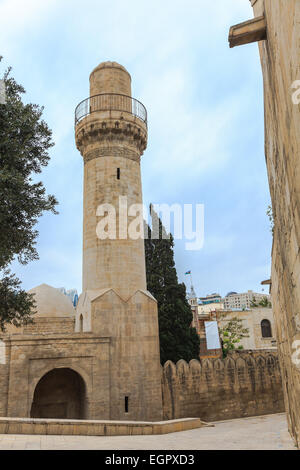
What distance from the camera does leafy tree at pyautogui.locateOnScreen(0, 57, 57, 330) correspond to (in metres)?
8.10

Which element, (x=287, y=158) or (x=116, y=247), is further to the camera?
(x=116, y=247)

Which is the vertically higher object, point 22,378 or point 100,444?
point 22,378

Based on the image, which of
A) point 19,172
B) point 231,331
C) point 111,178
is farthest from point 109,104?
point 231,331

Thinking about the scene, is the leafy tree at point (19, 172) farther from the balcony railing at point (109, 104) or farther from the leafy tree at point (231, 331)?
the leafy tree at point (231, 331)

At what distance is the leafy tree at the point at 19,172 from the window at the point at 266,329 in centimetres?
2846

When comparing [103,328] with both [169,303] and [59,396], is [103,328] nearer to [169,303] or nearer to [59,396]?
[59,396]

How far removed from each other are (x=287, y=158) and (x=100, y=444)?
21.4ft

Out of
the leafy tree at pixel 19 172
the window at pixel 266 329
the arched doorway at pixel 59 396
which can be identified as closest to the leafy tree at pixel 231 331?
the window at pixel 266 329

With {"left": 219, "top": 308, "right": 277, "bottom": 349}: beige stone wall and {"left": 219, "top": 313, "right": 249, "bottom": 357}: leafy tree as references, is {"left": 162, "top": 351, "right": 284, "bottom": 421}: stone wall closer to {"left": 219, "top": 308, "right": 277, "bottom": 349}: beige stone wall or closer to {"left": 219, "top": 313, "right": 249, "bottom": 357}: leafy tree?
{"left": 219, "top": 313, "right": 249, "bottom": 357}: leafy tree

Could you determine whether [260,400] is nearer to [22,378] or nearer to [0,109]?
[22,378]

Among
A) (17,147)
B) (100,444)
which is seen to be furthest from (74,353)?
(17,147)

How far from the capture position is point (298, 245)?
3650 millimetres

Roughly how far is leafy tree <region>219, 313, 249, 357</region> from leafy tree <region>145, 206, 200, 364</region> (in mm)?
8242
